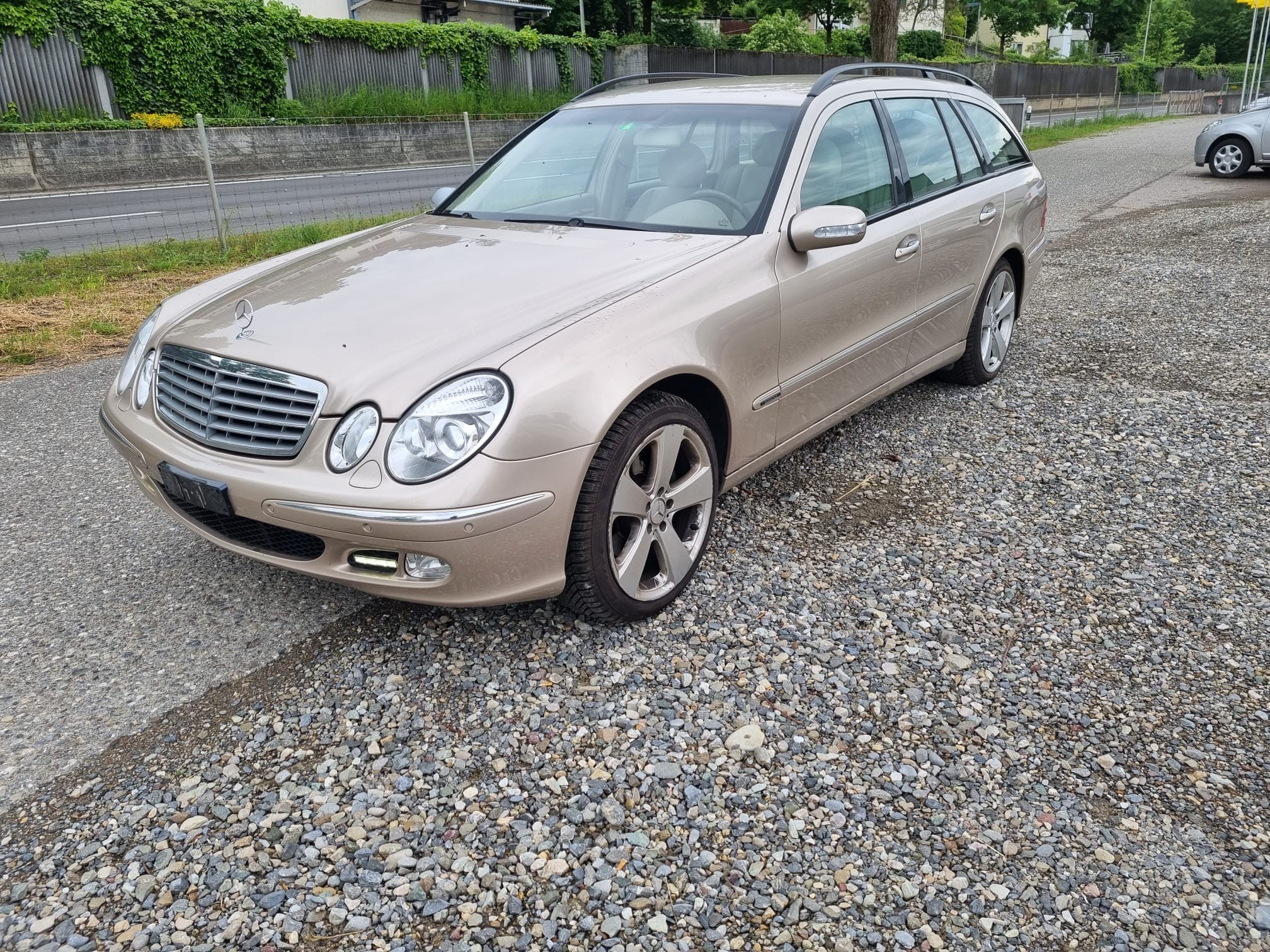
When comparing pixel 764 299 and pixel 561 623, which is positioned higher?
pixel 764 299

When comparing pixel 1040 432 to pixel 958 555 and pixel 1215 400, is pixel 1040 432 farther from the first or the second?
pixel 958 555

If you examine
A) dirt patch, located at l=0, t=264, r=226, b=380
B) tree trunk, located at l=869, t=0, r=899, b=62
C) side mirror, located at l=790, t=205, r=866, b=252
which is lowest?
dirt patch, located at l=0, t=264, r=226, b=380

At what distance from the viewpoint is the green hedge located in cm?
2019

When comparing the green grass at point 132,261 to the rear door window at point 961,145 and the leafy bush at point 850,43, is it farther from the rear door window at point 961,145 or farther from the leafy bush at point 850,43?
the leafy bush at point 850,43

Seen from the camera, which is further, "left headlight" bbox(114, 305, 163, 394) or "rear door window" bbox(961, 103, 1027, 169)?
"rear door window" bbox(961, 103, 1027, 169)

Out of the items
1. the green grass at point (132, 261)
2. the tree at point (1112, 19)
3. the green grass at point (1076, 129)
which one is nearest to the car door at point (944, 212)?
the green grass at point (132, 261)

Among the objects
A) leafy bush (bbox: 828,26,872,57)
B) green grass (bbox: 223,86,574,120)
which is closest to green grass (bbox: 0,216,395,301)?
green grass (bbox: 223,86,574,120)

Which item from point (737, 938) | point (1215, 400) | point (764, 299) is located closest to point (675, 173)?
point (764, 299)

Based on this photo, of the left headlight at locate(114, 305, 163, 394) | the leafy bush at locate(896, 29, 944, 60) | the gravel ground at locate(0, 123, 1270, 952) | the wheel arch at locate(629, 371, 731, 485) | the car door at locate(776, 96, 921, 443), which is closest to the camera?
the gravel ground at locate(0, 123, 1270, 952)

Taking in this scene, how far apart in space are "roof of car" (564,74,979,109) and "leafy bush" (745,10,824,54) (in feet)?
124

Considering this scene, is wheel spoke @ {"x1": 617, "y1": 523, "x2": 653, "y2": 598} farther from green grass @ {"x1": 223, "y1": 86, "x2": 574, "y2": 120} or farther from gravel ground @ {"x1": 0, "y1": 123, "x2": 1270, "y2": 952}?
green grass @ {"x1": 223, "y1": 86, "x2": 574, "y2": 120}

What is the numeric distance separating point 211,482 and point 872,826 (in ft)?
6.77

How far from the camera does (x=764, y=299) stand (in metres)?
3.50

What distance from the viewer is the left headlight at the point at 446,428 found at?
2674 mm
